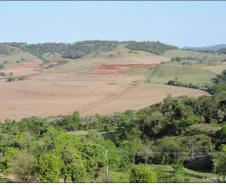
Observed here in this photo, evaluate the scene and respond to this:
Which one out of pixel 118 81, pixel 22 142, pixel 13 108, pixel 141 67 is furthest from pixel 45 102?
pixel 141 67

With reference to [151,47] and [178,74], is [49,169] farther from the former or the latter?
[151,47]

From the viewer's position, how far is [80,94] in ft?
261

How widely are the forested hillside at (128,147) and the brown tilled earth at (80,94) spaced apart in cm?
1337

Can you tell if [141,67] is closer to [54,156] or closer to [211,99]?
[211,99]

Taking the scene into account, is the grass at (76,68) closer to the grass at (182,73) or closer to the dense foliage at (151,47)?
the grass at (182,73)

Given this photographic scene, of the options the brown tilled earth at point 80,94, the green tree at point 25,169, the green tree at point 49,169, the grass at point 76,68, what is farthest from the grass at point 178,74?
the green tree at point 49,169

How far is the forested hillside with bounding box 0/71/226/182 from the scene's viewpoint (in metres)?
24.0

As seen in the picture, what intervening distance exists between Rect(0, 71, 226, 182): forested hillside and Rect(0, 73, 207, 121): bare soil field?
13102 millimetres

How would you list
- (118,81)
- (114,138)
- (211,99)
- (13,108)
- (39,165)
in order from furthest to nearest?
(118,81) < (13,108) < (211,99) < (114,138) < (39,165)

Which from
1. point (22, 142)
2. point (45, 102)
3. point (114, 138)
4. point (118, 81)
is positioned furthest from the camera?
point (118, 81)

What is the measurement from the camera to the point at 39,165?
22922mm

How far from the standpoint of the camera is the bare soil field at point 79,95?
214 feet

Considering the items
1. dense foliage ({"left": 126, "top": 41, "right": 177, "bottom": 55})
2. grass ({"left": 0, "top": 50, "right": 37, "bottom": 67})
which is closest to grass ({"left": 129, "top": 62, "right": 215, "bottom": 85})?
dense foliage ({"left": 126, "top": 41, "right": 177, "bottom": 55})

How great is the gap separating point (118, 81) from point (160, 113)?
5107cm
